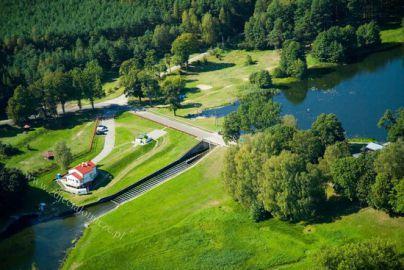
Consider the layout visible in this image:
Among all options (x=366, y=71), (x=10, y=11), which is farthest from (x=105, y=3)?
(x=366, y=71)

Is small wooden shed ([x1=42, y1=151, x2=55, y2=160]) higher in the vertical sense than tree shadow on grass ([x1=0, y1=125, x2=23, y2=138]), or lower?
lower

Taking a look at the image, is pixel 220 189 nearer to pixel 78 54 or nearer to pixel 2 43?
pixel 78 54

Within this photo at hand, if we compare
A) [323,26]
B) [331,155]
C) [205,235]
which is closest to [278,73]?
[323,26]

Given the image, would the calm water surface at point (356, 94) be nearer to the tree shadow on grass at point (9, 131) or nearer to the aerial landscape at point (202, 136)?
the aerial landscape at point (202, 136)

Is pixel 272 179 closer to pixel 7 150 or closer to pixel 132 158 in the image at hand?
pixel 132 158

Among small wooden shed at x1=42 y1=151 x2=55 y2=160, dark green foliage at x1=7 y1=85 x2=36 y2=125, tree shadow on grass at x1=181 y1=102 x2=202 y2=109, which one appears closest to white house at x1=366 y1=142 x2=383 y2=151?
tree shadow on grass at x1=181 y1=102 x2=202 y2=109

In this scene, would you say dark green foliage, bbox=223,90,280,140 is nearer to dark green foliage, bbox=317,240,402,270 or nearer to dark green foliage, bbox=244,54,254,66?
dark green foliage, bbox=317,240,402,270

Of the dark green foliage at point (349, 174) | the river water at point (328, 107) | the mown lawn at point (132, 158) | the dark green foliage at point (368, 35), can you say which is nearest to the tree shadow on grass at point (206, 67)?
the river water at point (328, 107)
